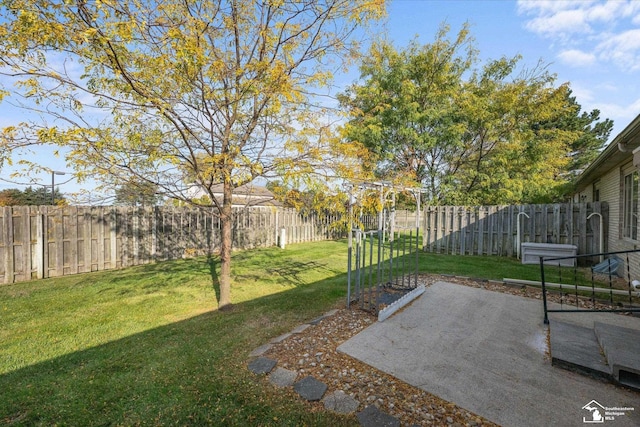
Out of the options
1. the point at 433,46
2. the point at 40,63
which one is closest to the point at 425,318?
the point at 40,63

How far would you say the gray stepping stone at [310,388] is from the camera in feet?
7.59

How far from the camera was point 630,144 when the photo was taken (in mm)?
4473

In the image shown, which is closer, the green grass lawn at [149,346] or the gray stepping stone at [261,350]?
the green grass lawn at [149,346]

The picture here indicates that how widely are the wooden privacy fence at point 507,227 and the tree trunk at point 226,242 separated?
829 cm

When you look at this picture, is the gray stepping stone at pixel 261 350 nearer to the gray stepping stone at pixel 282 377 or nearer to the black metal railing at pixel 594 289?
the gray stepping stone at pixel 282 377


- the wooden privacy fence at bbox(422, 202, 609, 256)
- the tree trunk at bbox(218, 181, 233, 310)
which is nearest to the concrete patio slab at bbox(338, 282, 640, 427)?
the tree trunk at bbox(218, 181, 233, 310)

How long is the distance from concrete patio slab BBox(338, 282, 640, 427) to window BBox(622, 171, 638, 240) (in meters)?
3.46

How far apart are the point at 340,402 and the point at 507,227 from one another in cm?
921

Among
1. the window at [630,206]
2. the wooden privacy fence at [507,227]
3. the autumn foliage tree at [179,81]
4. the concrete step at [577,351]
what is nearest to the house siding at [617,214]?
the window at [630,206]

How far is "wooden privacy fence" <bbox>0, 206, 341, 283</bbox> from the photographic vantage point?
623 cm

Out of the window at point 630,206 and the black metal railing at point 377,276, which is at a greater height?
the window at point 630,206

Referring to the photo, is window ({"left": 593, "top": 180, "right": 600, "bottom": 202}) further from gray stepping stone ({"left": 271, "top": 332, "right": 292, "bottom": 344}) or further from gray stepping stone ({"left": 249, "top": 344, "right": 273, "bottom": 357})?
gray stepping stone ({"left": 249, "top": 344, "right": 273, "bottom": 357})

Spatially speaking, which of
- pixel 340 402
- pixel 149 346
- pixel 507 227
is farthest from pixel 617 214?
pixel 149 346

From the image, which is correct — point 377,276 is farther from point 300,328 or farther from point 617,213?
point 617,213
